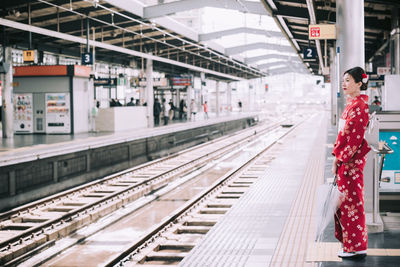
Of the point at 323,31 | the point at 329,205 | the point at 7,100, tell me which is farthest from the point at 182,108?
the point at 329,205

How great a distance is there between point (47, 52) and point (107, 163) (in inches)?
353

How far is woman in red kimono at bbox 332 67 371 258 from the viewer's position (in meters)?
4.18

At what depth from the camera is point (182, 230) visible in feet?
29.1

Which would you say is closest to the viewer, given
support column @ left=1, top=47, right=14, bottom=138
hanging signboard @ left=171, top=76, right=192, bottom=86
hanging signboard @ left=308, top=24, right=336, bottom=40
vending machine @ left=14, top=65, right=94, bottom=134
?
hanging signboard @ left=308, top=24, right=336, bottom=40

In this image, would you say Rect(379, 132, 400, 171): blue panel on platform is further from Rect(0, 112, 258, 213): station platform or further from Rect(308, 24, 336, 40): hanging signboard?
Rect(0, 112, 258, 213): station platform

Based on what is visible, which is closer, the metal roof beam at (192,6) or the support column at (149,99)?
the metal roof beam at (192,6)

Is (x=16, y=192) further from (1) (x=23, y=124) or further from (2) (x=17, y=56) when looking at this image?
(2) (x=17, y=56)

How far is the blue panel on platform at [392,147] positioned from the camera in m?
5.81

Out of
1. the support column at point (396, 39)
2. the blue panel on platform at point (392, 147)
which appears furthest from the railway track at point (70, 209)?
the support column at point (396, 39)

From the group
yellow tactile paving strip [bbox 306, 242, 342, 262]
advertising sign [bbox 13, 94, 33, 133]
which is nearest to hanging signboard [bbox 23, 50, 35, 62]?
advertising sign [bbox 13, 94, 33, 133]

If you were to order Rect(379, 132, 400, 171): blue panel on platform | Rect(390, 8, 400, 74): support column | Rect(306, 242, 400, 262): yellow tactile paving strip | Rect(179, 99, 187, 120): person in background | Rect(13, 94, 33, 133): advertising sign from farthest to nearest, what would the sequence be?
Rect(179, 99, 187, 120): person in background, Rect(13, 94, 33, 133): advertising sign, Rect(390, 8, 400, 74): support column, Rect(379, 132, 400, 171): blue panel on platform, Rect(306, 242, 400, 262): yellow tactile paving strip

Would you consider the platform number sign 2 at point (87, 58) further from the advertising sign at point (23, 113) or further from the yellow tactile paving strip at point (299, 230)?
the yellow tactile paving strip at point (299, 230)

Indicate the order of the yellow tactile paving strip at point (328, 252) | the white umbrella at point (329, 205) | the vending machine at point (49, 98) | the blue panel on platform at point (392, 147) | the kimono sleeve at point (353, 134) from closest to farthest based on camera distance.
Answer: the kimono sleeve at point (353, 134), the white umbrella at point (329, 205), the yellow tactile paving strip at point (328, 252), the blue panel on platform at point (392, 147), the vending machine at point (49, 98)

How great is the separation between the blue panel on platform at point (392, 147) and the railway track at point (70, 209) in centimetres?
536
